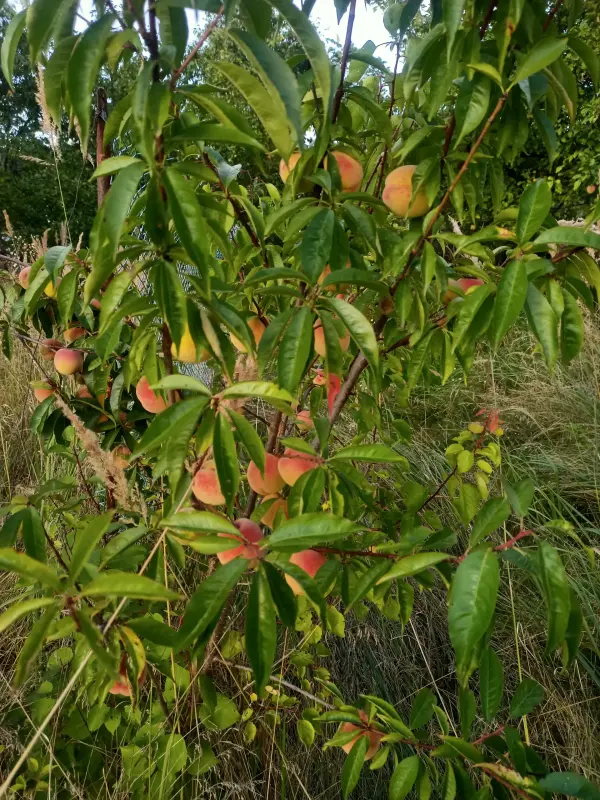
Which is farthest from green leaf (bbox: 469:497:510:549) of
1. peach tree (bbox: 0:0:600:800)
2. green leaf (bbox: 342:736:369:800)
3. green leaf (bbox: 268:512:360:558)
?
green leaf (bbox: 342:736:369:800)

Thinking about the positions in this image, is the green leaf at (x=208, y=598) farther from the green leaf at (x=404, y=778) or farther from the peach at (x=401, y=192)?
the peach at (x=401, y=192)

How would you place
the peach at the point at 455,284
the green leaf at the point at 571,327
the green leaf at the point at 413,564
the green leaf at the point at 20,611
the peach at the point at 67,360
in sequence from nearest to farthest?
the green leaf at the point at 20,611 → the green leaf at the point at 413,564 → the green leaf at the point at 571,327 → the peach at the point at 455,284 → the peach at the point at 67,360

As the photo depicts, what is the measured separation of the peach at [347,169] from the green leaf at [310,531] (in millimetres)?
426

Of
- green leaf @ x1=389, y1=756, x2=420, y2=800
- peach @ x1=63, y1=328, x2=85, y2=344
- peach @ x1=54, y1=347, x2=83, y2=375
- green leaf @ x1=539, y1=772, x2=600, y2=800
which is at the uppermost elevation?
peach @ x1=63, y1=328, x2=85, y2=344

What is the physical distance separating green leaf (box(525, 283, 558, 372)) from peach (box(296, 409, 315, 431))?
257 millimetres

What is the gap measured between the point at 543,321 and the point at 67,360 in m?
0.76

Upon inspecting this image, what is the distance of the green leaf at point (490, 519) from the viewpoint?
470 mm

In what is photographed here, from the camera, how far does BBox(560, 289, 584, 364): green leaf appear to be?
567mm

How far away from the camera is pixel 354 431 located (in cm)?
187

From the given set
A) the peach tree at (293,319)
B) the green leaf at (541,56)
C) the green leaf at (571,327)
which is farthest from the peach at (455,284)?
the green leaf at (541,56)

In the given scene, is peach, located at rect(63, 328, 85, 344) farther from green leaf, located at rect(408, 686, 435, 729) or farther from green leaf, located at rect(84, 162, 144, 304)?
green leaf, located at rect(408, 686, 435, 729)

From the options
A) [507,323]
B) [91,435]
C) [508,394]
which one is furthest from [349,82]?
[508,394]

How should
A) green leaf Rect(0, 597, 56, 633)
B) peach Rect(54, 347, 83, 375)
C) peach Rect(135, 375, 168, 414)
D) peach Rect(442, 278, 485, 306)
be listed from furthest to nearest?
peach Rect(54, 347, 83, 375) → peach Rect(135, 375, 168, 414) → peach Rect(442, 278, 485, 306) → green leaf Rect(0, 597, 56, 633)

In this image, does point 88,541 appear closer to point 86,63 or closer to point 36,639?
point 36,639
